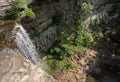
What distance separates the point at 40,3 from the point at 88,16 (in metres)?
3.40

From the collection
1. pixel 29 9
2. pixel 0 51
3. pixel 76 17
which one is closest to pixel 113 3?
pixel 76 17

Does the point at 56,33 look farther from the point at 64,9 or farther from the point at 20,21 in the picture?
the point at 20,21

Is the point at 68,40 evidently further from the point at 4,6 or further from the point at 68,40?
the point at 4,6

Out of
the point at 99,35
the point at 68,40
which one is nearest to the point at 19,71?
the point at 68,40

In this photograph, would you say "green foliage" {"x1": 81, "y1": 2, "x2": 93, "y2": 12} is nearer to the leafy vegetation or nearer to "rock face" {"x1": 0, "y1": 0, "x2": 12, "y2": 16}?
the leafy vegetation

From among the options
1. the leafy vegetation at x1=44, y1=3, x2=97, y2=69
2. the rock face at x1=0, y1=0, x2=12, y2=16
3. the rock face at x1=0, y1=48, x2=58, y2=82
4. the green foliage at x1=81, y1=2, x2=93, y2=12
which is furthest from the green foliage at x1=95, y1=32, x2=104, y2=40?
the rock face at x1=0, y1=48, x2=58, y2=82

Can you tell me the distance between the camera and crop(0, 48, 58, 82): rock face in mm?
3963

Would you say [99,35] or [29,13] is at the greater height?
[29,13]

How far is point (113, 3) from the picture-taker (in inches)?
544

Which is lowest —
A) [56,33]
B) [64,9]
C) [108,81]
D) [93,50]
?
[108,81]

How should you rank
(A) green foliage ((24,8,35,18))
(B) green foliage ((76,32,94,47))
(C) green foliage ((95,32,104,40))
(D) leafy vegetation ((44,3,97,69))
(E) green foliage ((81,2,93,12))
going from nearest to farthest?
(A) green foliage ((24,8,35,18)) → (D) leafy vegetation ((44,3,97,69)) → (E) green foliage ((81,2,93,12)) → (B) green foliage ((76,32,94,47)) → (C) green foliage ((95,32,104,40))

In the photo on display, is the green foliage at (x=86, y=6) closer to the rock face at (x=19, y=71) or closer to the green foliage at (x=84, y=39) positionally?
the green foliage at (x=84, y=39)

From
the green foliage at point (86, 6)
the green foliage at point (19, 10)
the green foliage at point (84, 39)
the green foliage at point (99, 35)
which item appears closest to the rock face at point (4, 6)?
the green foliage at point (19, 10)

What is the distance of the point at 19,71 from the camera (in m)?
4.11
